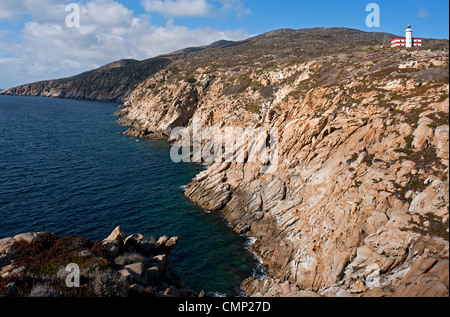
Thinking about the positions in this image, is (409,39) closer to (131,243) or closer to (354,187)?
(354,187)

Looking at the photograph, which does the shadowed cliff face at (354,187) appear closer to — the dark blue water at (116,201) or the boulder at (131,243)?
the dark blue water at (116,201)

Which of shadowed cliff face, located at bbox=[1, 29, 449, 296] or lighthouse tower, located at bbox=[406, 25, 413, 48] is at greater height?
lighthouse tower, located at bbox=[406, 25, 413, 48]
